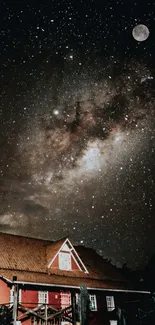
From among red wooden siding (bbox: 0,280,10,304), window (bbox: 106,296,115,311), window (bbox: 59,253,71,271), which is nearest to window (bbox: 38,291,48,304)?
red wooden siding (bbox: 0,280,10,304)

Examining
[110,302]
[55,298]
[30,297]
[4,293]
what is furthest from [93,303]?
[4,293]

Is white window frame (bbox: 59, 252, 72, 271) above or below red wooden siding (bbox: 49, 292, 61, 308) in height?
above

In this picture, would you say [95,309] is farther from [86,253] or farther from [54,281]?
[86,253]

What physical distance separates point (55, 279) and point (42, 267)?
2.13 meters

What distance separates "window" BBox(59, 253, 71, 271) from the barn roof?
590 mm

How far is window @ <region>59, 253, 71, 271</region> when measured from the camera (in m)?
26.2

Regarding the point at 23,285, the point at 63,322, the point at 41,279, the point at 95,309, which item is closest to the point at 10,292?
the point at 23,285

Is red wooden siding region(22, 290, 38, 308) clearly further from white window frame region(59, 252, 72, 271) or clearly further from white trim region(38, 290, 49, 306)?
white window frame region(59, 252, 72, 271)

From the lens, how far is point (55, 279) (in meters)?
23.2

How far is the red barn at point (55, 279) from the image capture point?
21.3 m

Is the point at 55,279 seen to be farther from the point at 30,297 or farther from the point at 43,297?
the point at 30,297

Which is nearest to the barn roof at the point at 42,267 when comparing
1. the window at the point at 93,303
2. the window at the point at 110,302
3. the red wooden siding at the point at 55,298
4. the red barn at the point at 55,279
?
the red barn at the point at 55,279

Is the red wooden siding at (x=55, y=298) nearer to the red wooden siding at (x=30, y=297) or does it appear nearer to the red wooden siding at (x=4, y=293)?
the red wooden siding at (x=30, y=297)

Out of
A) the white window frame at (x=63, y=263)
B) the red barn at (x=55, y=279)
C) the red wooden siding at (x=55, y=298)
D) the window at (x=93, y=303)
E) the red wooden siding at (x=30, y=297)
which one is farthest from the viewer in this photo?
the white window frame at (x=63, y=263)
